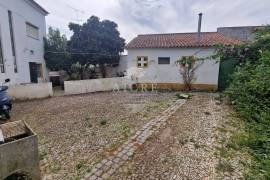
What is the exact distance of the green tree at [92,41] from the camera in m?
13.9

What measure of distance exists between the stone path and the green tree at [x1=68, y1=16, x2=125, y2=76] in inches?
415

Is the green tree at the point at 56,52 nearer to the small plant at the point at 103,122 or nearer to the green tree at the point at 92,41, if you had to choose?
the green tree at the point at 92,41

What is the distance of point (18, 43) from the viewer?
10219 millimetres

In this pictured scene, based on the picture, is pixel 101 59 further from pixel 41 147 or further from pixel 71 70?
pixel 41 147

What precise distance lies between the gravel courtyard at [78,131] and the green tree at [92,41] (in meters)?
7.45

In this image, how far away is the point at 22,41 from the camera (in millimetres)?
10625

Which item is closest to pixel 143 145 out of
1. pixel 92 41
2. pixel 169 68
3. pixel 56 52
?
pixel 169 68

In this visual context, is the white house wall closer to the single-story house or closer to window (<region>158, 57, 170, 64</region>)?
the single-story house

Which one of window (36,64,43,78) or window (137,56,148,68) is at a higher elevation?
window (137,56,148,68)

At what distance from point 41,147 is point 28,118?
9.12ft

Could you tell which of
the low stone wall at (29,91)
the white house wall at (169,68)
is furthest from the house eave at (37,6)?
the white house wall at (169,68)

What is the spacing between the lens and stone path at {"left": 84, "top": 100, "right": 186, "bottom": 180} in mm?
2871

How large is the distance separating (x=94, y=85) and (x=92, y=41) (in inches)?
180

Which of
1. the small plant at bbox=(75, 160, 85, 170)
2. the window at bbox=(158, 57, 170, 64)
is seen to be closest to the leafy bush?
the small plant at bbox=(75, 160, 85, 170)
